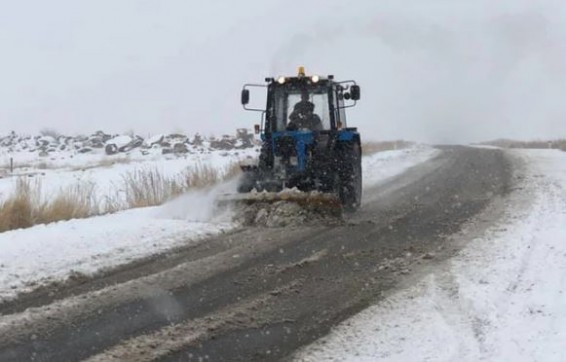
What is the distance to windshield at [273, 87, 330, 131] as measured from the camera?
11281mm

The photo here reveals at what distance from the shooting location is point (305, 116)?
1130cm

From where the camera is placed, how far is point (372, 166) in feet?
63.1

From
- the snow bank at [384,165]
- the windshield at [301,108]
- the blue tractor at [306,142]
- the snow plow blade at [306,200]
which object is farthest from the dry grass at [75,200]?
the snow bank at [384,165]

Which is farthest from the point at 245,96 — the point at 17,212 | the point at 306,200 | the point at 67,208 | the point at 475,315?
the point at 475,315

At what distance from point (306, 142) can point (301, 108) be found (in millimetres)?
780

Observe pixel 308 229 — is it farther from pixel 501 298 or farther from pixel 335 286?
pixel 501 298

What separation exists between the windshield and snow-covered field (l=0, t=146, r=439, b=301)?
149 cm

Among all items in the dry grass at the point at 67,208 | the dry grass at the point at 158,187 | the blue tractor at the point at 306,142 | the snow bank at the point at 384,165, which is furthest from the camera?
the snow bank at the point at 384,165

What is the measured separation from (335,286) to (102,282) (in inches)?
85.1

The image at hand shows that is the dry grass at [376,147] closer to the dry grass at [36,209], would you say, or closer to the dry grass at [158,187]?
the dry grass at [158,187]

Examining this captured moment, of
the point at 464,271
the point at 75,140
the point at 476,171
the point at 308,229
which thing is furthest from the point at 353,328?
the point at 75,140

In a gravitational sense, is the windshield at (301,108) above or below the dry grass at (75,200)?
above

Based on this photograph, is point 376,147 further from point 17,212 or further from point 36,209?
point 17,212

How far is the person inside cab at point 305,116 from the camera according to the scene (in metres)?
11.3
